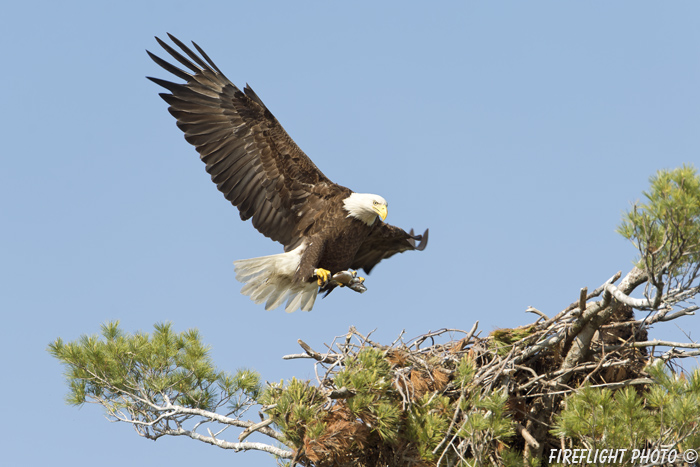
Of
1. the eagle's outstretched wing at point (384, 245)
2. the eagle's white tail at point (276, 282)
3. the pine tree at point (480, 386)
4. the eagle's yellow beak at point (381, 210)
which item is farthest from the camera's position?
the eagle's outstretched wing at point (384, 245)

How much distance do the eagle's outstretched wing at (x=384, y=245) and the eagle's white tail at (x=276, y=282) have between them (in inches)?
25.4

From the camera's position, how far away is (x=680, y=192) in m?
3.20

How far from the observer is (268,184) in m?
6.62

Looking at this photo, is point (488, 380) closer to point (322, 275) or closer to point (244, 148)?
point (322, 275)

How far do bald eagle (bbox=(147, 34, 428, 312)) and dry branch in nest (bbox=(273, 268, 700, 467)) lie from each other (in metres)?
1.84

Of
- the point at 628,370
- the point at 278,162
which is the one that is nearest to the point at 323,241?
the point at 278,162

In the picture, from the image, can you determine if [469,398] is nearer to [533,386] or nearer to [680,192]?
[533,386]

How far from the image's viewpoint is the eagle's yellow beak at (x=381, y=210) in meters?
6.45

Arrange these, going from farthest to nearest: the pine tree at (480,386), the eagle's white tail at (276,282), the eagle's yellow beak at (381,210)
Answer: the eagle's white tail at (276,282) → the eagle's yellow beak at (381,210) → the pine tree at (480,386)

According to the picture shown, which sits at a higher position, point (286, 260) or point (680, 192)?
point (286, 260)

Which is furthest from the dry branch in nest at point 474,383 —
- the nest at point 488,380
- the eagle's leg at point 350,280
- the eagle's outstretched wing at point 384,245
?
the eagle's outstretched wing at point 384,245

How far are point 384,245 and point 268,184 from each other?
1.41 m

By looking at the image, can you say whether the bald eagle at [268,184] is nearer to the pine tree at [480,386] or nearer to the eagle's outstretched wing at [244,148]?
the eagle's outstretched wing at [244,148]

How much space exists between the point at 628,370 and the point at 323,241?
9.38 feet
